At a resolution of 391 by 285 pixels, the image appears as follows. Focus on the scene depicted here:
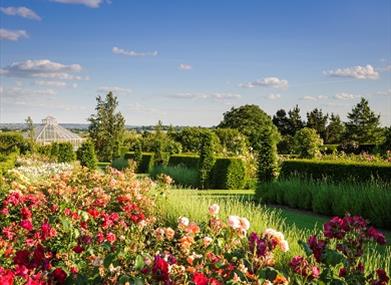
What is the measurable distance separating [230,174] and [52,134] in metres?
33.2

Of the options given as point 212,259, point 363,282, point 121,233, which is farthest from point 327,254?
point 121,233

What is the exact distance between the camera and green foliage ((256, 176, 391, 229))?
10.0 m

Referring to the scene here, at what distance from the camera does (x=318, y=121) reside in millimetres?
48906

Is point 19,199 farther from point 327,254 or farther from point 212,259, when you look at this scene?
point 327,254

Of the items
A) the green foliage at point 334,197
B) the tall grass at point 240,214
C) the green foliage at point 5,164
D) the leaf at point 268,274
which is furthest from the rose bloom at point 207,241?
the green foliage at point 5,164

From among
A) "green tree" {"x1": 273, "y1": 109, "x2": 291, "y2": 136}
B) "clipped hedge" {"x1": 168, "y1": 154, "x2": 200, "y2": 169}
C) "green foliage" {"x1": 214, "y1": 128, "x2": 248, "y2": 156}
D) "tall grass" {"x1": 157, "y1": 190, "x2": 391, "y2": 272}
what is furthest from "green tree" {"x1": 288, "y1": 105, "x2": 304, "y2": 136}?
"tall grass" {"x1": 157, "y1": 190, "x2": 391, "y2": 272}

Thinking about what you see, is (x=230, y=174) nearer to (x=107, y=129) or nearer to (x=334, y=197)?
(x=334, y=197)

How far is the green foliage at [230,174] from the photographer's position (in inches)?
725

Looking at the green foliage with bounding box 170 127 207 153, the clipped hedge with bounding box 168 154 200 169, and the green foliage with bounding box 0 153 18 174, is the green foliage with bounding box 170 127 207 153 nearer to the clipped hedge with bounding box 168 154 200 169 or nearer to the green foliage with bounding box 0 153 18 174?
the clipped hedge with bounding box 168 154 200 169

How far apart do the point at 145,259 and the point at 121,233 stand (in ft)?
7.74

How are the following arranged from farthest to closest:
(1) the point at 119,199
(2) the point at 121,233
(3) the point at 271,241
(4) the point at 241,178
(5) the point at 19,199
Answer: (4) the point at 241,178
(1) the point at 119,199
(5) the point at 19,199
(2) the point at 121,233
(3) the point at 271,241

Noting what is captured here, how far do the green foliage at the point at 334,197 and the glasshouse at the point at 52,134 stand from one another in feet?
117

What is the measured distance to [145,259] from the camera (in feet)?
9.38

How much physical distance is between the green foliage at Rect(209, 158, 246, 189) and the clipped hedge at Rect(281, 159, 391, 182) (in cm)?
355
